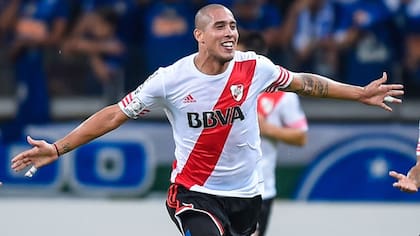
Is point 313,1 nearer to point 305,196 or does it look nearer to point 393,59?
point 393,59

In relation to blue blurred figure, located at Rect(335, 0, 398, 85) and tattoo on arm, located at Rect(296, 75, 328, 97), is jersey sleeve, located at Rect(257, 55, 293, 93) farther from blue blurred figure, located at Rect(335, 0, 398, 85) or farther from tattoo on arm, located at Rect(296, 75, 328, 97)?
blue blurred figure, located at Rect(335, 0, 398, 85)

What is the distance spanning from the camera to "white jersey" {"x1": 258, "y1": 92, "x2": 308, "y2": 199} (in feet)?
29.2

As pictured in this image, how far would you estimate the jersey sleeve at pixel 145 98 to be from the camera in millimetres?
7316

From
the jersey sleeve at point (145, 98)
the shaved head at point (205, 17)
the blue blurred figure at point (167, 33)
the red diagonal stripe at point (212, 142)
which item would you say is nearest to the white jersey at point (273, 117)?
the red diagonal stripe at point (212, 142)

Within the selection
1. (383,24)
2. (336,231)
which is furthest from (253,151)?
(383,24)

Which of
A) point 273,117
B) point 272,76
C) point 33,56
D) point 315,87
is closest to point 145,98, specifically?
point 272,76

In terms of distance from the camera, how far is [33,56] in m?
12.0

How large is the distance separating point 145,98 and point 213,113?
42cm

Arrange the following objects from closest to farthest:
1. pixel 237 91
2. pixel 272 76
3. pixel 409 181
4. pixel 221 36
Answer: pixel 409 181
pixel 221 36
pixel 237 91
pixel 272 76

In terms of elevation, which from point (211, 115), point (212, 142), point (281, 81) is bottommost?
point (212, 142)

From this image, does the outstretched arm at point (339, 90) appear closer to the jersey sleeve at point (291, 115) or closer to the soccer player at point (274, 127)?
the soccer player at point (274, 127)

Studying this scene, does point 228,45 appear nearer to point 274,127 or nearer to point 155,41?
point 274,127

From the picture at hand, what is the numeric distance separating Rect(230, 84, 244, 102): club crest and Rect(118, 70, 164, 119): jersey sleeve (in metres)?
0.44

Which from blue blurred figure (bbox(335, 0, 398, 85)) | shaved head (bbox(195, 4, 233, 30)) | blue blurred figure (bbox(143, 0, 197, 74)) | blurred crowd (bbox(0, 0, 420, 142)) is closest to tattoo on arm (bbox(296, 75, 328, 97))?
shaved head (bbox(195, 4, 233, 30))
